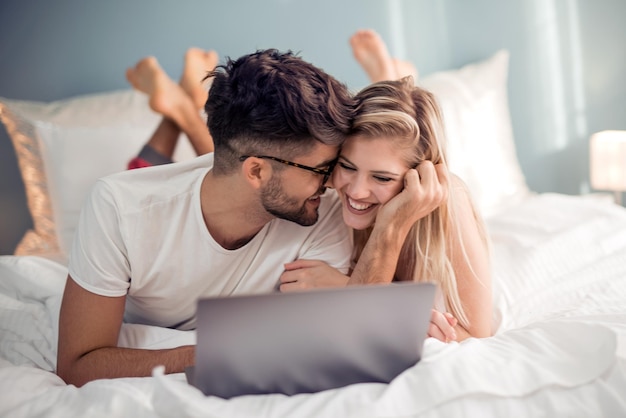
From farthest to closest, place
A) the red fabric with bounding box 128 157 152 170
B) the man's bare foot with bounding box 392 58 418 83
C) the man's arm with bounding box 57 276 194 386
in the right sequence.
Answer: the man's bare foot with bounding box 392 58 418 83, the red fabric with bounding box 128 157 152 170, the man's arm with bounding box 57 276 194 386

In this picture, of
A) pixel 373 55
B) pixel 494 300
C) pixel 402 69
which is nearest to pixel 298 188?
pixel 494 300

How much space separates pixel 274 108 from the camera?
1.35m

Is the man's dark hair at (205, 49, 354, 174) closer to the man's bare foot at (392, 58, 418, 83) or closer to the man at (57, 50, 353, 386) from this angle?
the man at (57, 50, 353, 386)

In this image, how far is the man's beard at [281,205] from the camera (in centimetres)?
145

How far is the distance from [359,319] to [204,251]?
0.61 meters

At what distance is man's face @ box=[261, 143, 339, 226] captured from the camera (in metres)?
1.43

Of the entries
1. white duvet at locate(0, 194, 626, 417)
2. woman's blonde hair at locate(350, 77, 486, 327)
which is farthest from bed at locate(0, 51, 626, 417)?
woman's blonde hair at locate(350, 77, 486, 327)

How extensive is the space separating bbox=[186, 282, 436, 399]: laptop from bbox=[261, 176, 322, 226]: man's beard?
0.49 metres

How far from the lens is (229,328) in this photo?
3.10 ft

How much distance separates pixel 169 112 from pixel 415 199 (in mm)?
1096

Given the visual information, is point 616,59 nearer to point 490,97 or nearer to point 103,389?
point 490,97

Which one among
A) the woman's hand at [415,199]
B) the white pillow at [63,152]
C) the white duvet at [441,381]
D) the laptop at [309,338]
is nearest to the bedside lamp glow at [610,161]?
the white duvet at [441,381]

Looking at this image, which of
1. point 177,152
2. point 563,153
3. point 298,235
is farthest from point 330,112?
point 563,153

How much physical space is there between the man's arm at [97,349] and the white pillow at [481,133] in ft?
4.81
